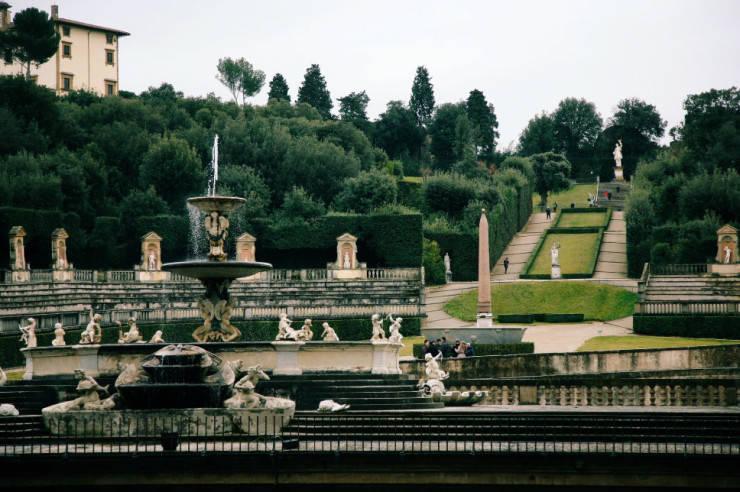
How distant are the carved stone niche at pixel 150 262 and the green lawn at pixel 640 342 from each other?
24.8 metres

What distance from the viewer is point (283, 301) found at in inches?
2378

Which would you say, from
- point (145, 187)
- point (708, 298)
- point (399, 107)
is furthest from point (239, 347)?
point (399, 107)

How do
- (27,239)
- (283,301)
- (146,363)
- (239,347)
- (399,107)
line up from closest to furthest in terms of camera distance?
(146,363) → (239,347) → (283,301) → (27,239) → (399,107)

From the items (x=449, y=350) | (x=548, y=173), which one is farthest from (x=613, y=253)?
(x=449, y=350)

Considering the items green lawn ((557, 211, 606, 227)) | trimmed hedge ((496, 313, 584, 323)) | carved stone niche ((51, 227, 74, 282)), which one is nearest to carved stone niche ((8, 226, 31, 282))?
carved stone niche ((51, 227, 74, 282))

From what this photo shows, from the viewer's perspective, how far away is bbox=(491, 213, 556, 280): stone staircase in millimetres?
81562

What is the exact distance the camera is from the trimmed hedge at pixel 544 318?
61.7 m

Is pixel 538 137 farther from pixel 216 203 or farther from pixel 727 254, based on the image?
pixel 216 203

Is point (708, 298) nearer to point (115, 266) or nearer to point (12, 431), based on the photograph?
point (115, 266)

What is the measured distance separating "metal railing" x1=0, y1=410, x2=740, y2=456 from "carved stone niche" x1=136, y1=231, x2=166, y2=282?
42.5m

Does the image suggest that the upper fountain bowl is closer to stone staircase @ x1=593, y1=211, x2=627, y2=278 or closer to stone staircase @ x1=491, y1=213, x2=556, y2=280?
stone staircase @ x1=491, y1=213, x2=556, y2=280

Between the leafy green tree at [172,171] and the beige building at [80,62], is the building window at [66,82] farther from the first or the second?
the leafy green tree at [172,171]

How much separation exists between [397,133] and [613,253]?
5403 centimetres

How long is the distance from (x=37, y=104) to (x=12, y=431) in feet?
208
